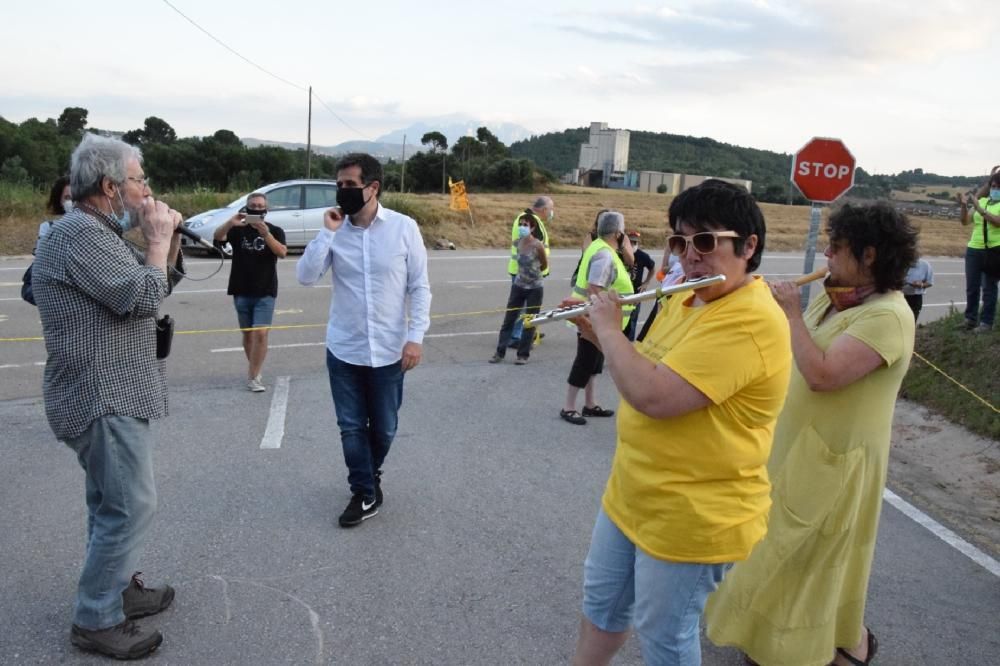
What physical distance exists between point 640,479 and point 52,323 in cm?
217

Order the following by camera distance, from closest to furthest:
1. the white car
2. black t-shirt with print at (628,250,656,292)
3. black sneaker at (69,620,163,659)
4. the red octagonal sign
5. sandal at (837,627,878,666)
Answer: black sneaker at (69,620,163,659) < sandal at (837,627,878,666) < black t-shirt with print at (628,250,656,292) < the red octagonal sign < the white car

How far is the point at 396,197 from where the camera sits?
2447cm

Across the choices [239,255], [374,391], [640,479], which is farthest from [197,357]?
[640,479]

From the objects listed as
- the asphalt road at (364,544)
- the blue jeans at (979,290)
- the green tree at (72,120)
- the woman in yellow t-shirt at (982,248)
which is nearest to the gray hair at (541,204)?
the asphalt road at (364,544)

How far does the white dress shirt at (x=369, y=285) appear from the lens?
4199mm

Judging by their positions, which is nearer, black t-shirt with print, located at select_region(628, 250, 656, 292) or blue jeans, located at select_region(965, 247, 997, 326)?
black t-shirt with print, located at select_region(628, 250, 656, 292)

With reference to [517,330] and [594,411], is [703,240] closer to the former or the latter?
[594,411]

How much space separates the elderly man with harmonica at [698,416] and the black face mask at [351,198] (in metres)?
2.06

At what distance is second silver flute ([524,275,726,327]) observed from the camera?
2303 millimetres

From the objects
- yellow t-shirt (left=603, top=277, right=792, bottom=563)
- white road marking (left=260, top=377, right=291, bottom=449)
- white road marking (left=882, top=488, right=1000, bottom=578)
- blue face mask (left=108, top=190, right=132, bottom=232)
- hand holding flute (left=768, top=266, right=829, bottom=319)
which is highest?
blue face mask (left=108, top=190, right=132, bottom=232)

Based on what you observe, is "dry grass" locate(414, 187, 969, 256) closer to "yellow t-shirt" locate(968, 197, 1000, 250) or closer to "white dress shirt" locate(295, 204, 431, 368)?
"yellow t-shirt" locate(968, 197, 1000, 250)

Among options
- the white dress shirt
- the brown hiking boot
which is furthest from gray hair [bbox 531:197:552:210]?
the brown hiking boot

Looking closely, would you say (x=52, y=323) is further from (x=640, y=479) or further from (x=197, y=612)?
(x=640, y=479)

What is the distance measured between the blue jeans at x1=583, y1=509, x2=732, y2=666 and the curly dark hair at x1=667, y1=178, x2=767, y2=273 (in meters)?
0.94
